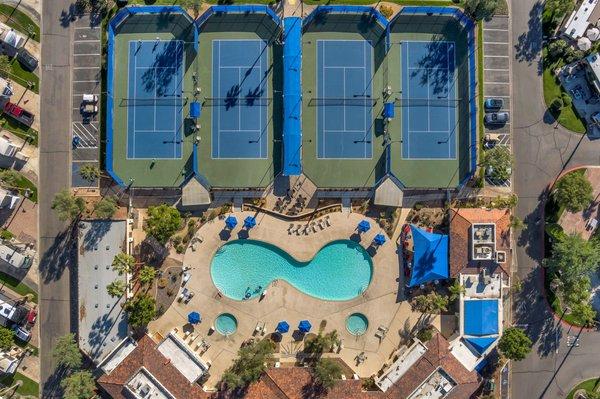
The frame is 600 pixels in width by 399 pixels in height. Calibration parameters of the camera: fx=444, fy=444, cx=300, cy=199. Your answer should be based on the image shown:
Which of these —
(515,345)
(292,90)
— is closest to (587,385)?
(515,345)

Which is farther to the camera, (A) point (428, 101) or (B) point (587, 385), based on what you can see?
(B) point (587, 385)

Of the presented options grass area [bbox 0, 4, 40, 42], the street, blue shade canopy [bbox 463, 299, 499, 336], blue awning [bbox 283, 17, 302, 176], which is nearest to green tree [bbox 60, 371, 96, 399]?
the street

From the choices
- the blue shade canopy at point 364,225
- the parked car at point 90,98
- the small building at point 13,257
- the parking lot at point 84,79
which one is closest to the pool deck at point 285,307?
the blue shade canopy at point 364,225

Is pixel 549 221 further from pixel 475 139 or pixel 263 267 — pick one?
pixel 263 267

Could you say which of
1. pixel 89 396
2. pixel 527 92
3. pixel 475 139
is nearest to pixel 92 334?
pixel 89 396

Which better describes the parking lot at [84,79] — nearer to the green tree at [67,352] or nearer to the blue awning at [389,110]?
the green tree at [67,352]

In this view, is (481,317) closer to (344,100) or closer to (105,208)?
(344,100)

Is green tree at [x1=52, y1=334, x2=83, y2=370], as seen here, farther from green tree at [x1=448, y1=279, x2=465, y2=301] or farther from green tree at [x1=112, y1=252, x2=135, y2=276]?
green tree at [x1=448, y1=279, x2=465, y2=301]
